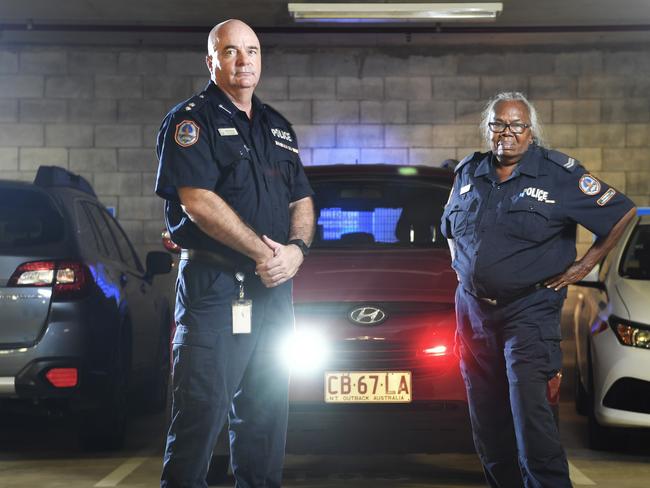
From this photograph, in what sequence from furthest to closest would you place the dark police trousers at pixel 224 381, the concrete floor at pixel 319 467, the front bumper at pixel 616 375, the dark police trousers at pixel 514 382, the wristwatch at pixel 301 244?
the front bumper at pixel 616 375, the concrete floor at pixel 319 467, the dark police trousers at pixel 514 382, the wristwatch at pixel 301 244, the dark police trousers at pixel 224 381

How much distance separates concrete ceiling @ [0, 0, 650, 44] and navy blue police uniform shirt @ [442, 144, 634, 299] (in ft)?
23.6

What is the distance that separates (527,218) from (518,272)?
20cm

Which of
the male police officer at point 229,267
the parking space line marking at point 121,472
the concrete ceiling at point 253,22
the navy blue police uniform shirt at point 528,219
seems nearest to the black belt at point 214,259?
the male police officer at point 229,267

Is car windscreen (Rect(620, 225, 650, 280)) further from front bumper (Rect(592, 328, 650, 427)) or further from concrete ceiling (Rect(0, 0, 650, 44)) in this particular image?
concrete ceiling (Rect(0, 0, 650, 44))

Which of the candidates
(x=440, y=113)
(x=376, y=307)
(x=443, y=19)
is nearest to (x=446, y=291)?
(x=376, y=307)

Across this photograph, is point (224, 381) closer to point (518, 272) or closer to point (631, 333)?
point (518, 272)

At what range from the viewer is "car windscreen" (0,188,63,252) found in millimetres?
6676

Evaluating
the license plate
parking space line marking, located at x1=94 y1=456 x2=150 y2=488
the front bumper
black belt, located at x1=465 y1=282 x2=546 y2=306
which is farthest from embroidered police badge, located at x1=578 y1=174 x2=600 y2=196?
parking space line marking, located at x1=94 y1=456 x2=150 y2=488

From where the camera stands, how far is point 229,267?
3951 mm

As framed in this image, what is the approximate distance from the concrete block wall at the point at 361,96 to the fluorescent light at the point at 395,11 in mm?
2323

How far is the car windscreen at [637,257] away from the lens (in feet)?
24.1

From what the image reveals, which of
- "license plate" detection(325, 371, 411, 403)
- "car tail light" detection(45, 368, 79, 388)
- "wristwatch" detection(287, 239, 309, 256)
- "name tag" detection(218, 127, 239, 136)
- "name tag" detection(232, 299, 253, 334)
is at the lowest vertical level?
"car tail light" detection(45, 368, 79, 388)

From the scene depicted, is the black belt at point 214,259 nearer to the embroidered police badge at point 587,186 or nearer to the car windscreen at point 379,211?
the embroidered police badge at point 587,186

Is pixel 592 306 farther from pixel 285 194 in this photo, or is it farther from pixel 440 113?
pixel 440 113
